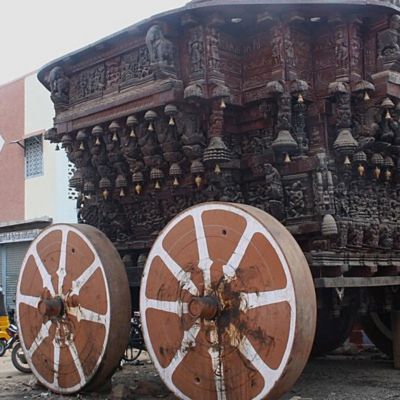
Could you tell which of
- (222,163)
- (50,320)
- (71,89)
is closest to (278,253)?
(222,163)

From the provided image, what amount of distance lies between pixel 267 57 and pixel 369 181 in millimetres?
1926

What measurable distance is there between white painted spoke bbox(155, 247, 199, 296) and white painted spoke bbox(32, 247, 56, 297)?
1.84 metres

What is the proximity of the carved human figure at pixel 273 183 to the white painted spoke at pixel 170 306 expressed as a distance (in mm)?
1673

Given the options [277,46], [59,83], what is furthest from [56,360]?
[277,46]

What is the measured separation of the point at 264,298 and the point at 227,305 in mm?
427

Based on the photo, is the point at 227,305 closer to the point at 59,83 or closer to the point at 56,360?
the point at 56,360

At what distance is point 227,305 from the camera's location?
6.26 meters

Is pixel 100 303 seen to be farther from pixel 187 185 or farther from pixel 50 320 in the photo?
pixel 187 185

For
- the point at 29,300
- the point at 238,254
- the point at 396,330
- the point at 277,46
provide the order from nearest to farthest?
the point at 238,254, the point at 277,46, the point at 29,300, the point at 396,330

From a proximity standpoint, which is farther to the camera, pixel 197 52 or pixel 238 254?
pixel 197 52

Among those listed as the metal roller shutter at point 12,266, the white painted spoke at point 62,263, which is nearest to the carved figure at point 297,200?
the white painted spoke at point 62,263

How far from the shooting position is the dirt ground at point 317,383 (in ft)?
25.1

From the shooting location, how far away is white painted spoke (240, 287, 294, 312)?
5.79 metres

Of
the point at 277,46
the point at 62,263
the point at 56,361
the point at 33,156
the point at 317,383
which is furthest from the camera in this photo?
the point at 33,156
